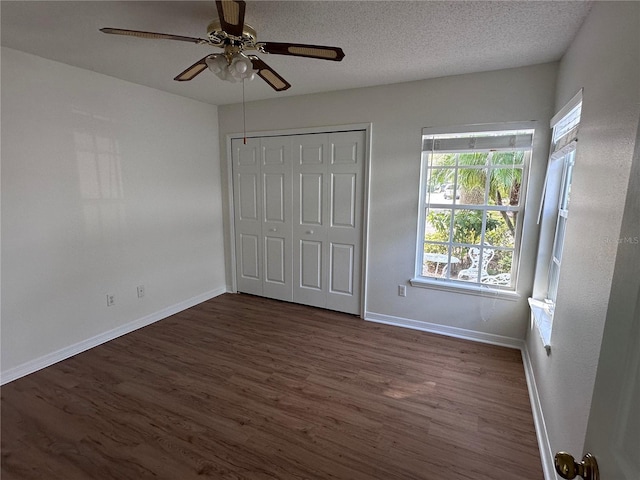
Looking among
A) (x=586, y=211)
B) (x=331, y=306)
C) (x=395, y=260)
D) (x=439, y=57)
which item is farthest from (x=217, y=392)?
(x=439, y=57)

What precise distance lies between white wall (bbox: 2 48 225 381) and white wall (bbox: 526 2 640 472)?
3327mm

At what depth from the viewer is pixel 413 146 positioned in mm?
3018

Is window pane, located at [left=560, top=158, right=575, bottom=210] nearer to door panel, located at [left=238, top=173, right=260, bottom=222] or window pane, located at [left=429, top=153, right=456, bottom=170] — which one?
window pane, located at [left=429, top=153, right=456, bottom=170]

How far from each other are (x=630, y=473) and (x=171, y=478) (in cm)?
181

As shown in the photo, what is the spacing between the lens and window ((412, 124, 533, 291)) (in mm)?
2746

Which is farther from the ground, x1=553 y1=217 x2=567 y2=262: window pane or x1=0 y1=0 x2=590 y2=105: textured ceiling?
x1=0 y1=0 x2=590 y2=105: textured ceiling

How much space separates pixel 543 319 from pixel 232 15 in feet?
8.49

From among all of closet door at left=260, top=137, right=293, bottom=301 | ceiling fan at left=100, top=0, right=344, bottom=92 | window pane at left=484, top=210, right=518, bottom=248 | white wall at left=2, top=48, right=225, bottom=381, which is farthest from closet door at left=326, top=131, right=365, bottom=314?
white wall at left=2, top=48, right=225, bottom=381

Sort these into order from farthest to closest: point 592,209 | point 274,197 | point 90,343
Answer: point 274,197, point 90,343, point 592,209

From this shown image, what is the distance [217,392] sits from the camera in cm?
225

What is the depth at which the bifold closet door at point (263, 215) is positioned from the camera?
3744 millimetres

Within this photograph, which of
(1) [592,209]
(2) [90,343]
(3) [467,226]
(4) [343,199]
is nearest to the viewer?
(1) [592,209]

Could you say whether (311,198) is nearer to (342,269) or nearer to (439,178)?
(342,269)

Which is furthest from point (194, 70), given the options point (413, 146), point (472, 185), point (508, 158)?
point (508, 158)
